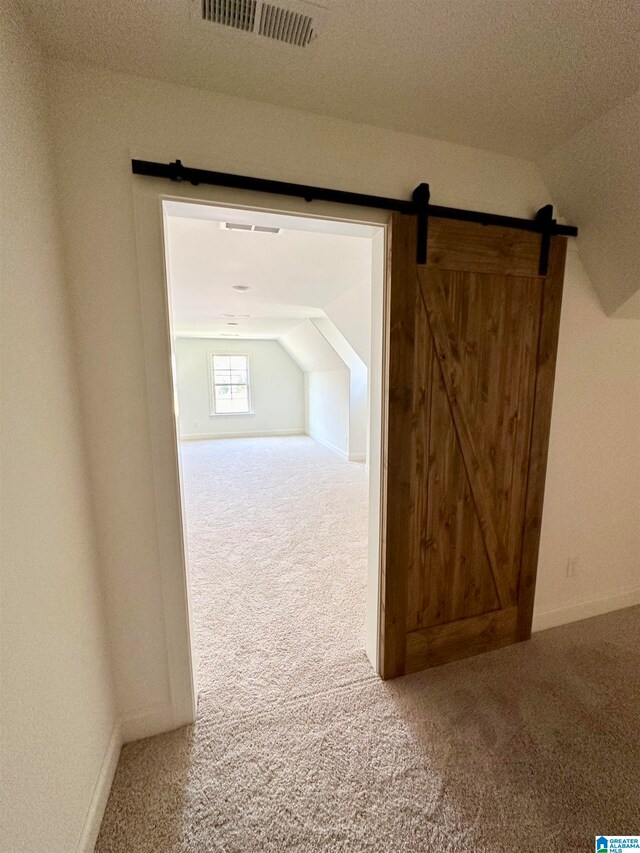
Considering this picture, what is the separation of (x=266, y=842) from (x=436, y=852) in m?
0.51

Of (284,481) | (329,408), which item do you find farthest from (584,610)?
(329,408)

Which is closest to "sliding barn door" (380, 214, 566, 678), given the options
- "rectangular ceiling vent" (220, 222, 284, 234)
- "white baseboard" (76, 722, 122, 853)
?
"rectangular ceiling vent" (220, 222, 284, 234)

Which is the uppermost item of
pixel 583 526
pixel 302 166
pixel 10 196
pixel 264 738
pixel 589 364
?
pixel 302 166

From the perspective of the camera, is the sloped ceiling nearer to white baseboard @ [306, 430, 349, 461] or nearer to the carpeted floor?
the carpeted floor

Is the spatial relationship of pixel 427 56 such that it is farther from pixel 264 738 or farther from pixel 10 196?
pixel 264 738

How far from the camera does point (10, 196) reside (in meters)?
0.78

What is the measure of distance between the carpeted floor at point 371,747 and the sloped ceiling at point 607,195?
1.83 m

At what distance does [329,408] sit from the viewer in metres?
6.53

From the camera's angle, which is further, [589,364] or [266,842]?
[589,364]

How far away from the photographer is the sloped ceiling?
120 centimetres

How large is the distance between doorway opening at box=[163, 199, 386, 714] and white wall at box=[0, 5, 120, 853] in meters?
0.33

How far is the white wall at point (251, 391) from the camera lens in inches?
284

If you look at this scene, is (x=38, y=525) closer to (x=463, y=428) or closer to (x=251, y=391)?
(x=463, y=428)

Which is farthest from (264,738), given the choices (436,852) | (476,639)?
(476,639)
